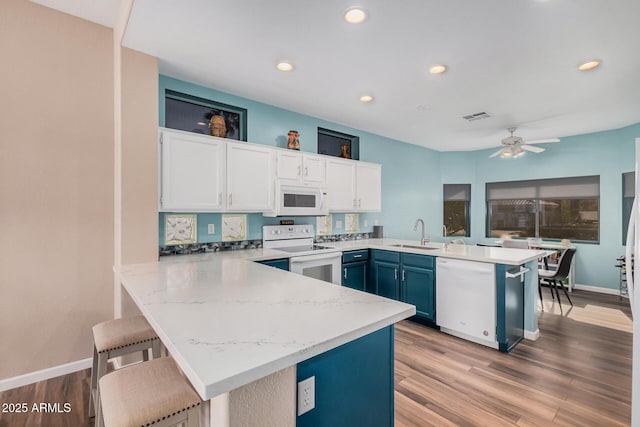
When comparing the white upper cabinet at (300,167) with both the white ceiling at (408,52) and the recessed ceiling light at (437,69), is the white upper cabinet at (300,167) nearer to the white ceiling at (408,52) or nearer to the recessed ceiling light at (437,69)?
the white ceiling at (408,52)

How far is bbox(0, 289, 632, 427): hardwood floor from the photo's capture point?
195 cm

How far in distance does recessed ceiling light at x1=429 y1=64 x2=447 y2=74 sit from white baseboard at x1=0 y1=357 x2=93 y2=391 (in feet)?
12.5

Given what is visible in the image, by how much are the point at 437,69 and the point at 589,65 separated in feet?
4.13

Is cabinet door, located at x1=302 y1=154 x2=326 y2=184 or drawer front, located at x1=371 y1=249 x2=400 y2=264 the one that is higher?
cabinet door, located at x1=302 y1=154 x2=326 y2=184

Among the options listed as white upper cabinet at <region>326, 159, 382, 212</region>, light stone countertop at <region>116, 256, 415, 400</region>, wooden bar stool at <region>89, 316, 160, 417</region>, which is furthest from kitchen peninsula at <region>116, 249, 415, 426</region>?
white upper cabinet at <region>326, 159, 382, 212</region>

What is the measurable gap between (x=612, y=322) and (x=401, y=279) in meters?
2.51

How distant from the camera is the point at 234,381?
2.52 ft

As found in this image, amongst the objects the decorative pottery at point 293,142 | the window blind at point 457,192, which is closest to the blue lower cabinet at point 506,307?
the decorative pottery at point 293,142

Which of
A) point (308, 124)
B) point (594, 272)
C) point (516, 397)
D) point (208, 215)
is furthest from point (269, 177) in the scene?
point (594, 272)

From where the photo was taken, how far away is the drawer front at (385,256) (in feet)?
12.2

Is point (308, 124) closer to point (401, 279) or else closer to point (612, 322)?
point (401, 279)

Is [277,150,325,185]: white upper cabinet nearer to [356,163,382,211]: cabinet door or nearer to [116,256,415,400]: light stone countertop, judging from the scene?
[356,163,382,211]: cabinet door

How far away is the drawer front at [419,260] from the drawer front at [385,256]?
95mm

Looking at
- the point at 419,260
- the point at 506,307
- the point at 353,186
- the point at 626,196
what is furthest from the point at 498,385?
the point at 626,196
